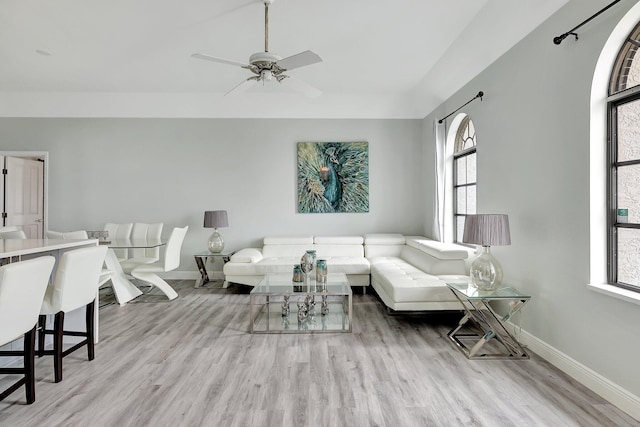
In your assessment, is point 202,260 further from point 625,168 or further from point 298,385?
point 625,168

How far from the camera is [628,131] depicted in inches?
82.9

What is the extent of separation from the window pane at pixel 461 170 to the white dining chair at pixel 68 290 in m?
4.17

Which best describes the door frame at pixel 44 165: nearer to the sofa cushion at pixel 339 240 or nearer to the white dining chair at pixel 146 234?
the white dining chair at pixel 146 234

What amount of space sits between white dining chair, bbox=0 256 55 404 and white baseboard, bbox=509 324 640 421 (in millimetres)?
3393

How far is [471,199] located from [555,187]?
1798 mm

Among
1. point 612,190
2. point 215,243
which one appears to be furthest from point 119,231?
point 612,190

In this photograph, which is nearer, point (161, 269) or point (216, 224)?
point (161, 269)

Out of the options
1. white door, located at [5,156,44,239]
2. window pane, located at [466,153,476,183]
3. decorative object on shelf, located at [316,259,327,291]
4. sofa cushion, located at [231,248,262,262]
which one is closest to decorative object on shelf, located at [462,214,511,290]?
decorative object on shelf, located at [316,259,327,291]

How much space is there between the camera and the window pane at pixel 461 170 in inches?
176

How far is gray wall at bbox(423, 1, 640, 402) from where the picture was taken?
6.82 feet

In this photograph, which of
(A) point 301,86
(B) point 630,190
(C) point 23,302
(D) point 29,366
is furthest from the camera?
(A) point 301,86

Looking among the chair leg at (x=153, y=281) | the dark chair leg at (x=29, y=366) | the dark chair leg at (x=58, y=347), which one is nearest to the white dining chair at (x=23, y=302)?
the dark chair leg at (x=29, y=366)

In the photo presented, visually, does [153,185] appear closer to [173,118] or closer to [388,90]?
[173,118]

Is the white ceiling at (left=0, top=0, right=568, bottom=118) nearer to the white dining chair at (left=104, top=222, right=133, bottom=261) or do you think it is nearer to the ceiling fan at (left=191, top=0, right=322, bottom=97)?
the ceiling fan at (left=191, top=0, right=322, bottom=97)
